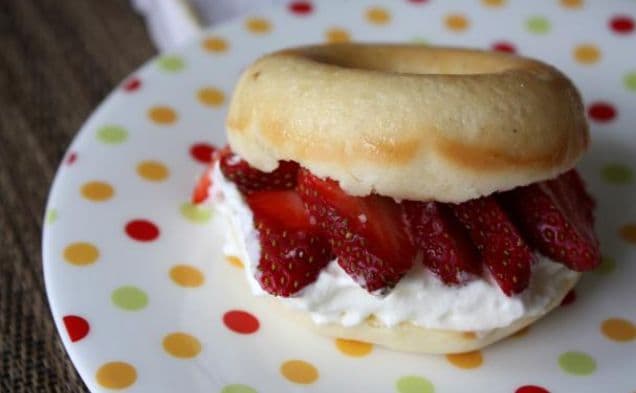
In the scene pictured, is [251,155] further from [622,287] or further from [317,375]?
[622,287]

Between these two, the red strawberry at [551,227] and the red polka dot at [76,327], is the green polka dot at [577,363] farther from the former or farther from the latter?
the red polka dot at [76,327]

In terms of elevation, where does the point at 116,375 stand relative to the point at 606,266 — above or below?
above

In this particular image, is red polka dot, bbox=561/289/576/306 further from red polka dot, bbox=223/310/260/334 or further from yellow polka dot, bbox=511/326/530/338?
red polka dot, bbox=223/310/260/334

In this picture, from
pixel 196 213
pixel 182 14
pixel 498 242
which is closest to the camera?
pixel 498 242

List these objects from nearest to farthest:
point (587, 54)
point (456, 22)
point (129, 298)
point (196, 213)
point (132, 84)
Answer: point (129, 298)
point (196, 213)
point (132, 84)
point (587, 54)
point (456, 22)

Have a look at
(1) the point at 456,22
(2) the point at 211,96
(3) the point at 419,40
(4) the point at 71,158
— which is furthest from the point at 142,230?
(1) the point at 456,22

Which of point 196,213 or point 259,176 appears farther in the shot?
point 196,213

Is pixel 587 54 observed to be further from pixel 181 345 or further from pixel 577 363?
pixel 181 345

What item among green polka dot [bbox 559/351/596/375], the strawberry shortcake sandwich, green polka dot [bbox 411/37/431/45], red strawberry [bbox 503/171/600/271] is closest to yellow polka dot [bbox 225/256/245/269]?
the strawberry shortcake sandwich

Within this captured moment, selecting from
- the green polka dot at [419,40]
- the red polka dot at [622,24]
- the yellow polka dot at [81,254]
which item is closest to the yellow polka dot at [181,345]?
the yellow polka dot at [81,254]
